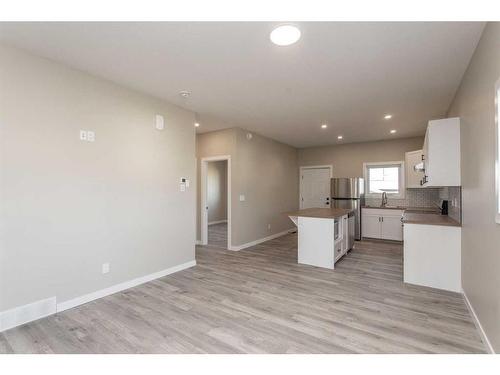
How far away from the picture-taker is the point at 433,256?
3.09m

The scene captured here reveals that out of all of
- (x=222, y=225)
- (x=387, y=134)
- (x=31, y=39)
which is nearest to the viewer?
(x=31, y=39)

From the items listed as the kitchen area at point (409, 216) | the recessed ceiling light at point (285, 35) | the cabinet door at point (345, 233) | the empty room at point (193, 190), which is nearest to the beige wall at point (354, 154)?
the kitchen area at point (409, 216)

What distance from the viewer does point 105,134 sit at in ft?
9.50

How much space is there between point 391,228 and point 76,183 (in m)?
6.36

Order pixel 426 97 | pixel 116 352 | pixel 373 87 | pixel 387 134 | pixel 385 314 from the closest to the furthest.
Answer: pixel 116 352 < pixel 385 314 < pixel 373 87 < pixel 426 97 < pixel 387 134

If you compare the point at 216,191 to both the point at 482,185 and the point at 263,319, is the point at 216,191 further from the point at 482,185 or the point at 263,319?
the point at 482,185

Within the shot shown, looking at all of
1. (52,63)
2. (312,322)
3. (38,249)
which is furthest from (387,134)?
(38,249)

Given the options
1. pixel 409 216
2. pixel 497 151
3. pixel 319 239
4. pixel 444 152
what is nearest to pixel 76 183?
pixel 319 239

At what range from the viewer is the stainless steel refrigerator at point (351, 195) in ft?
20.1

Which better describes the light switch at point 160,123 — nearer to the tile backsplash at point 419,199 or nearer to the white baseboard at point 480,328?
the white baseboard at point 480,328

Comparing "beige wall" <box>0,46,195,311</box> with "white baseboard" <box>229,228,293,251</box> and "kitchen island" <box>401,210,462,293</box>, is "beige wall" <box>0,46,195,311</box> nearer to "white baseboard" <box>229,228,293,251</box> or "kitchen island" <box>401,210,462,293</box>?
"white baseboard" <box>229,228,293,251</box>
